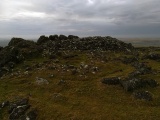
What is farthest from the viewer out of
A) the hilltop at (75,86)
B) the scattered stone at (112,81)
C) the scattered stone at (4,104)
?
the scattered stone at (112,81)

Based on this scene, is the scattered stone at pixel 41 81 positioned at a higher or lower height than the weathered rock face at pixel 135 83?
lower

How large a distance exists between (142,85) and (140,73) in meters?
5.57

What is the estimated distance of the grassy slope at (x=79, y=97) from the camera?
79.0ft

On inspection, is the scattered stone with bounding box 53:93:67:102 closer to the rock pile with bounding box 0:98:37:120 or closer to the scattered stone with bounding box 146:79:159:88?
the rock pile with bounding box 0:98:37:120

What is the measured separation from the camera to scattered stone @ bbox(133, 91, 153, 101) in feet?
88.6

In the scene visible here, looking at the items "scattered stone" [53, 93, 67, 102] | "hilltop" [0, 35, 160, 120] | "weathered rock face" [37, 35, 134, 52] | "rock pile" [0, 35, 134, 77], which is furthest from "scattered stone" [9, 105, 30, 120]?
"weathered rock face" [37, 35, 134, 52]

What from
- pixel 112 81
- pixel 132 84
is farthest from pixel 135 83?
pixel 112 81

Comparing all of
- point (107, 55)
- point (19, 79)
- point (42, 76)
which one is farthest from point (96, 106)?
point (107, 55)

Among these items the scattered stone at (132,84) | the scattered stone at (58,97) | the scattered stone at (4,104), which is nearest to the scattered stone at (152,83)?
the scattered stone at (132,84)

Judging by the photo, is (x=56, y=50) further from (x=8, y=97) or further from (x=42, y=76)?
(x=8, y=97)

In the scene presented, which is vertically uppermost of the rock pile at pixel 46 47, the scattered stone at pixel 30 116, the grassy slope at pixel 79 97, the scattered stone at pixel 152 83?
the rock pile at pixel 46 47

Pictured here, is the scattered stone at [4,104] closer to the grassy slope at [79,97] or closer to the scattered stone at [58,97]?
the grassy slope at [79,97]

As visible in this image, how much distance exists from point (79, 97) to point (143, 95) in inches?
302

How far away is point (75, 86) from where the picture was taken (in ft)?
108
